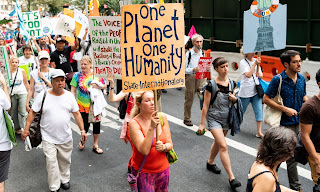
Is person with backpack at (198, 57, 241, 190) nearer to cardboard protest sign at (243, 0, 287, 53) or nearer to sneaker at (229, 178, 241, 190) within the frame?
sneaker at (229, 178, 241, 190)

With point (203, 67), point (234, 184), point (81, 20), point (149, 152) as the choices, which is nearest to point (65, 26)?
point (81, 20)

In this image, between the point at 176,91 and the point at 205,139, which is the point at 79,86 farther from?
the point at 176,91

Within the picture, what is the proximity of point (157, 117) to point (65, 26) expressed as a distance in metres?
6.55

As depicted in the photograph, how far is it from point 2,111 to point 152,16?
7.03ft

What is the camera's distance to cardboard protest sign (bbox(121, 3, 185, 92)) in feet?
12.5

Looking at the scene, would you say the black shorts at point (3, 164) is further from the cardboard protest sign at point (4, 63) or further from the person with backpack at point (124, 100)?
the cardboard protest sign at point (4, 63)

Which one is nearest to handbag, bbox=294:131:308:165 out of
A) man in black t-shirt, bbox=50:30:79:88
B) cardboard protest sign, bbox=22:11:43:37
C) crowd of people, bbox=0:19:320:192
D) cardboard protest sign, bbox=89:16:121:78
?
crowd of people, bbox=0:19:320:192

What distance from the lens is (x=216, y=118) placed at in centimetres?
561

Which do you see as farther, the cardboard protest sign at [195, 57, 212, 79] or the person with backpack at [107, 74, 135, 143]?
the cardboard protest sign at [195, 57, 212, 79]

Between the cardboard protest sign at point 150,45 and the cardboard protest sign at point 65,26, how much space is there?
6.02 m

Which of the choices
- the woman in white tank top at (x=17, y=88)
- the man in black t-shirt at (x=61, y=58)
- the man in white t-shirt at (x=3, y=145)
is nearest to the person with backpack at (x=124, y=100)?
the man in white t-shirt at (x=3, y=145)

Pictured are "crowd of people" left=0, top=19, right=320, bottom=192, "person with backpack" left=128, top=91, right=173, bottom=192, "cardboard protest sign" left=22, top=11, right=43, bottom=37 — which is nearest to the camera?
"crowd of people" left=0, top=19, right=320, bottom=192

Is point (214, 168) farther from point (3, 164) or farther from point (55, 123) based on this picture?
point (3, 164)

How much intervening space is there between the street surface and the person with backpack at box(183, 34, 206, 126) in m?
0.34
